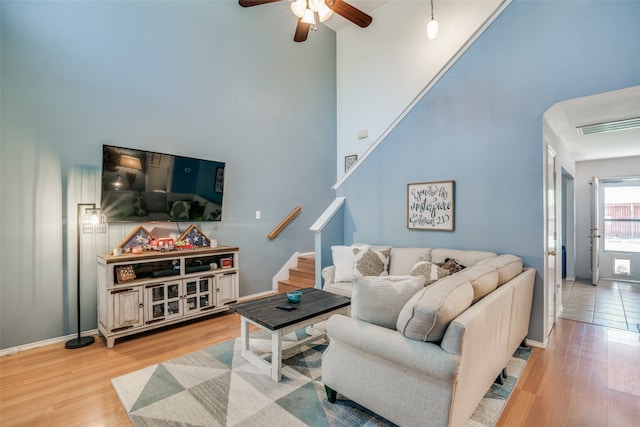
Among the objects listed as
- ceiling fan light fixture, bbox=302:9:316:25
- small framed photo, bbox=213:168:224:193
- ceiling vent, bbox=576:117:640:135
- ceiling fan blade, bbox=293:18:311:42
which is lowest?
small framed photo, bbox=213:168:224:193

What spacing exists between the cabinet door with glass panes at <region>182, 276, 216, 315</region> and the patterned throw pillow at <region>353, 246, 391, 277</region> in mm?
1737

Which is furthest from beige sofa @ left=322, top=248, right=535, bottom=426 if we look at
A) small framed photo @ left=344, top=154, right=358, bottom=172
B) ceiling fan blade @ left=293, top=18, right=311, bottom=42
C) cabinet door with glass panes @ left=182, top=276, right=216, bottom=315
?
small framed photo @ left=344, top=154, right=358, bottom=172

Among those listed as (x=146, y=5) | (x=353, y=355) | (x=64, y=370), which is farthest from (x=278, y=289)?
(x=146, y=5)

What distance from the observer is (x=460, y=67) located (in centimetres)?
332

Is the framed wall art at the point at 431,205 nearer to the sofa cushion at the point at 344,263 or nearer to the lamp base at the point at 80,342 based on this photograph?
the sofa cushion at the point at 344,263

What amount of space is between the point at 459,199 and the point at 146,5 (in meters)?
4.24

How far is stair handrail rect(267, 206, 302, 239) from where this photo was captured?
4790mm

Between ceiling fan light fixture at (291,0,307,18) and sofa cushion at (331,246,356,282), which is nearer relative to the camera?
ceiling fan light fixture at (291,0,307,18)

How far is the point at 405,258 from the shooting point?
11.4 ft

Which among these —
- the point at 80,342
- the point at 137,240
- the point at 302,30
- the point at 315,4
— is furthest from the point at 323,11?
the point at 80,342

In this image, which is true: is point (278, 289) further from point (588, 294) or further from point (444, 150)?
point (588, 294)

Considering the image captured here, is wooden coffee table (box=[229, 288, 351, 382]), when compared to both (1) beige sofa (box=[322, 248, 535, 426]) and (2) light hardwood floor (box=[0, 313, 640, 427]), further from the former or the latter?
(2) light hardwood floor (box=[0, 313, 640, 427])

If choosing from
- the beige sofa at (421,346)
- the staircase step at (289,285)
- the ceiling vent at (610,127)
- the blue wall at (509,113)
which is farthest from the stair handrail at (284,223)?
the ceiling vent at (610,127)

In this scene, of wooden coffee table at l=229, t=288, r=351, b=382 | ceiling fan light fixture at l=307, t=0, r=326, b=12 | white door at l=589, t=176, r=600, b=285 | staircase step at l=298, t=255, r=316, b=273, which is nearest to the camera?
wooden coffee table at l=229, t=288, r=351, b=382
